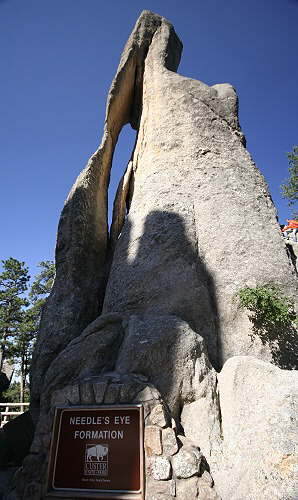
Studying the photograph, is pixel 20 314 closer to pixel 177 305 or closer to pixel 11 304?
pixel 11 304

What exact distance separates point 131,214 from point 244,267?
2.62 meters

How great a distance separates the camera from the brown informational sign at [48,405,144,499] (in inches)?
116

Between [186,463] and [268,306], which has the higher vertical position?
[268,306]

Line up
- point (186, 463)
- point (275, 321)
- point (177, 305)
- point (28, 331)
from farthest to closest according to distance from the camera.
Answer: point (28, 331)
point (177, 305)
point (275, 321)
point (186, 463)

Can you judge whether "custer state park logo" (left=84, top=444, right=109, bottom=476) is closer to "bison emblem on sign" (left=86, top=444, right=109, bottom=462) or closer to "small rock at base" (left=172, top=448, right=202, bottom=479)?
"bison emblem on sign" (left=86, top=444, right=109, bottom=462)

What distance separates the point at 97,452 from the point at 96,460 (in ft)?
0.21

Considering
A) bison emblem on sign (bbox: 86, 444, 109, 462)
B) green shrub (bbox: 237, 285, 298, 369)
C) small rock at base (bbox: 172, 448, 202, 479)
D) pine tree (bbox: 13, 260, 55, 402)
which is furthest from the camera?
pine tree (bbox: 13, 260, 55, 402)

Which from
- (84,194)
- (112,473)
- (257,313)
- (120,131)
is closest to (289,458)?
(112,473)

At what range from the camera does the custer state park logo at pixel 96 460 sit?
9.89 ft

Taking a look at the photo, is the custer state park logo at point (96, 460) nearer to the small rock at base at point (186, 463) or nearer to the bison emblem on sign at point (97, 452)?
the bison emblem on sign at point (97, 452)

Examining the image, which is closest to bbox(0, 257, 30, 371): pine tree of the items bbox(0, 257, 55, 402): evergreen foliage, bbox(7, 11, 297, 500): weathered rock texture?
bbox(0, 257, 55, 402): evergreen foliage

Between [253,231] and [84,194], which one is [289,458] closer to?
[253,231]

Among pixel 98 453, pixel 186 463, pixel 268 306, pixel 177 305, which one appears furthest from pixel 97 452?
pixel 268 306

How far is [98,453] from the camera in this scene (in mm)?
3088
